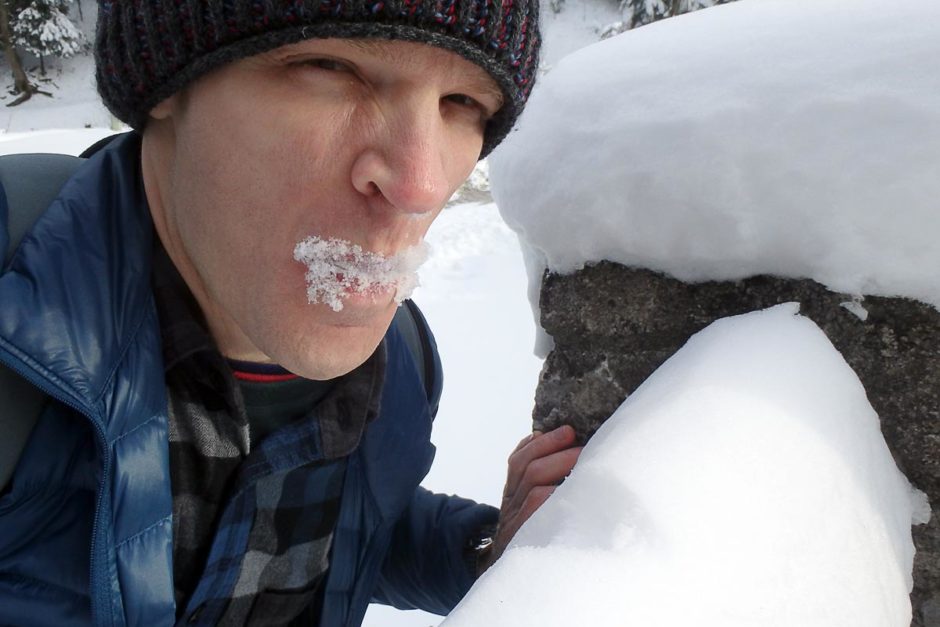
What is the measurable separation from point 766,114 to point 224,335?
1.03 metres

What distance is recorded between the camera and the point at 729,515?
2.23ft

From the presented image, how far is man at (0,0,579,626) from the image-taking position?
2.86 ft

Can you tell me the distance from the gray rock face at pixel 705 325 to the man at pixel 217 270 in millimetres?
184

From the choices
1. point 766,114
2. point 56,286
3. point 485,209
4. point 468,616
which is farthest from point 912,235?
point 485,209

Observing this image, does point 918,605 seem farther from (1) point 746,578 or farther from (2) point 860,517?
(1) point 746,578

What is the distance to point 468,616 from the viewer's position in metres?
0.58

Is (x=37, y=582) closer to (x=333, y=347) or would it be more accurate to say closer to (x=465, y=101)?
(x=333, y=347)

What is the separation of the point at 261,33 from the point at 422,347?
3.15 ft

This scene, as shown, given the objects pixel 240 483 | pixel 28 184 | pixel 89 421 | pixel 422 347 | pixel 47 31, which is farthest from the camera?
pixel 47 31

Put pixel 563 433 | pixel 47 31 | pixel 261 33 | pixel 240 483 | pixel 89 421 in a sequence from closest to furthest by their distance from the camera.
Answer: pixel 261 33, pixel 89 421, pixel 240 483, pixel 563 433, pixel 47 31

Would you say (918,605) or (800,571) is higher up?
(800,571)

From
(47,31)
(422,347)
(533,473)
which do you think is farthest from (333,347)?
(47,31)

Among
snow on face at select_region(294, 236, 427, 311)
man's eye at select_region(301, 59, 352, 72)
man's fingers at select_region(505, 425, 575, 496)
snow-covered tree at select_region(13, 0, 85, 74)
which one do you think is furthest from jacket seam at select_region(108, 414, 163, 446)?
snow-covered tree at select_region(13, 0, 85, 74)

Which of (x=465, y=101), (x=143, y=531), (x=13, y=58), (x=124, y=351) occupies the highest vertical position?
(x=465, y=101)
